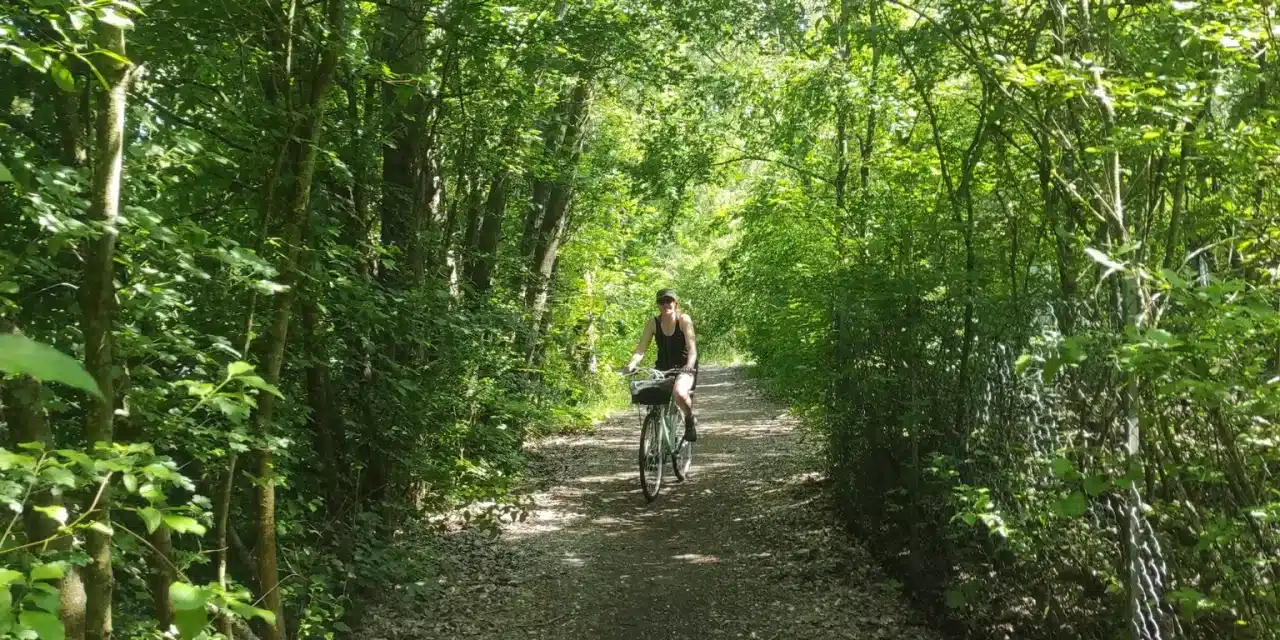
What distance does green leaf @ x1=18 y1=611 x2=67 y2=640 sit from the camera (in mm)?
1456

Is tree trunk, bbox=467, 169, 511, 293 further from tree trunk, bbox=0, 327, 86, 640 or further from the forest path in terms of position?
tree trunk, bbox=0, 327, 86, 640

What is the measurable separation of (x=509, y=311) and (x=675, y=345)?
74.8 inches

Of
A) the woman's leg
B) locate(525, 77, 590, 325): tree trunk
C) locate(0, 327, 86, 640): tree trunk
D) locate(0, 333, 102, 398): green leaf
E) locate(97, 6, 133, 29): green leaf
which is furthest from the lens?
locate(525, 77, 590, 325): tree trunk

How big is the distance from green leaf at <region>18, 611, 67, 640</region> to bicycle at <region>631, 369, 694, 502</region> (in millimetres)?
7068

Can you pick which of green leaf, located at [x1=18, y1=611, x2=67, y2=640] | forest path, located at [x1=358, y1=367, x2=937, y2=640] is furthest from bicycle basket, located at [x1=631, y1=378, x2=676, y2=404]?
green leaf, located at [x1=18, y1=611, x2=67, y2=640]

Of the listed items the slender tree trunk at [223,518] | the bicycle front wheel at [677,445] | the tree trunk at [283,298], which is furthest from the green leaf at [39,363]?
the bicycle front wheel at [677,445]

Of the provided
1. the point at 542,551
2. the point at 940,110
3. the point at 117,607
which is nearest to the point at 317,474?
the point at 117,607

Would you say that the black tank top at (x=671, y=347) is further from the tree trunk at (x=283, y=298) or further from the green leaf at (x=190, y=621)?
the green leaf at (x=190, y=621)

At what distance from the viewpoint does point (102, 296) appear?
2.58 metres

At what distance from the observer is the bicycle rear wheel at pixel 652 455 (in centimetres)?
878

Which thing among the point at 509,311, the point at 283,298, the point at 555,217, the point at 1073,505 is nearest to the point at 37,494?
the point at 283,298

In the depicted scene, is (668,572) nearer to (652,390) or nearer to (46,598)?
(652,390)

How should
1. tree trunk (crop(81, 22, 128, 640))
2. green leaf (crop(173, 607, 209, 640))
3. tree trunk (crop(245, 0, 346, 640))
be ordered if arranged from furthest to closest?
1. tree trunk (crop(245, 0, 346, 640))
2. tree trunk (crop(81, 22, 128, 640))
3. green leaf (crop(173, 607, 209, 640))

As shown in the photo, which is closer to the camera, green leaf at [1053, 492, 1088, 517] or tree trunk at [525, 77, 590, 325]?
green leaf at [1053, 492, 1088, 517]
